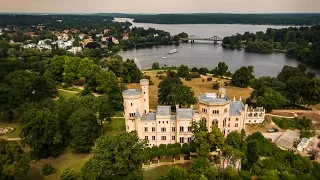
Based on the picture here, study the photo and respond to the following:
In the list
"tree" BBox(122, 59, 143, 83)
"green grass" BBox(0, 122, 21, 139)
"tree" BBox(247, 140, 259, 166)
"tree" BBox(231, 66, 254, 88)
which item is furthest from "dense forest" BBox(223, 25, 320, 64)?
"green grass" BBox(0, 122, 21, 139)

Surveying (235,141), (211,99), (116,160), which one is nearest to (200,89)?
(211,99)

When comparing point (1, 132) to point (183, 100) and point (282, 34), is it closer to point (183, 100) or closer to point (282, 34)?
point (183, 100)

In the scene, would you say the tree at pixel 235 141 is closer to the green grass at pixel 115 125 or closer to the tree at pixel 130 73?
the green grass at pixel 115 125

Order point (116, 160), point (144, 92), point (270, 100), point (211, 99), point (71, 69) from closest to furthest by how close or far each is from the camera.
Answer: point (116, 160) → point (211, 99) → point (144, 92) → point (270, 100) → point (71, 69)

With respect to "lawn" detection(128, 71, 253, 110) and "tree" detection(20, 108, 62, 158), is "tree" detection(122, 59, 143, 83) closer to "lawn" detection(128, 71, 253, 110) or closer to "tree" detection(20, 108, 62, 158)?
"lawn" detection(128, 71, 253, 110)

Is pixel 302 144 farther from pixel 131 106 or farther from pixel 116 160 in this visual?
pixel 116 160
